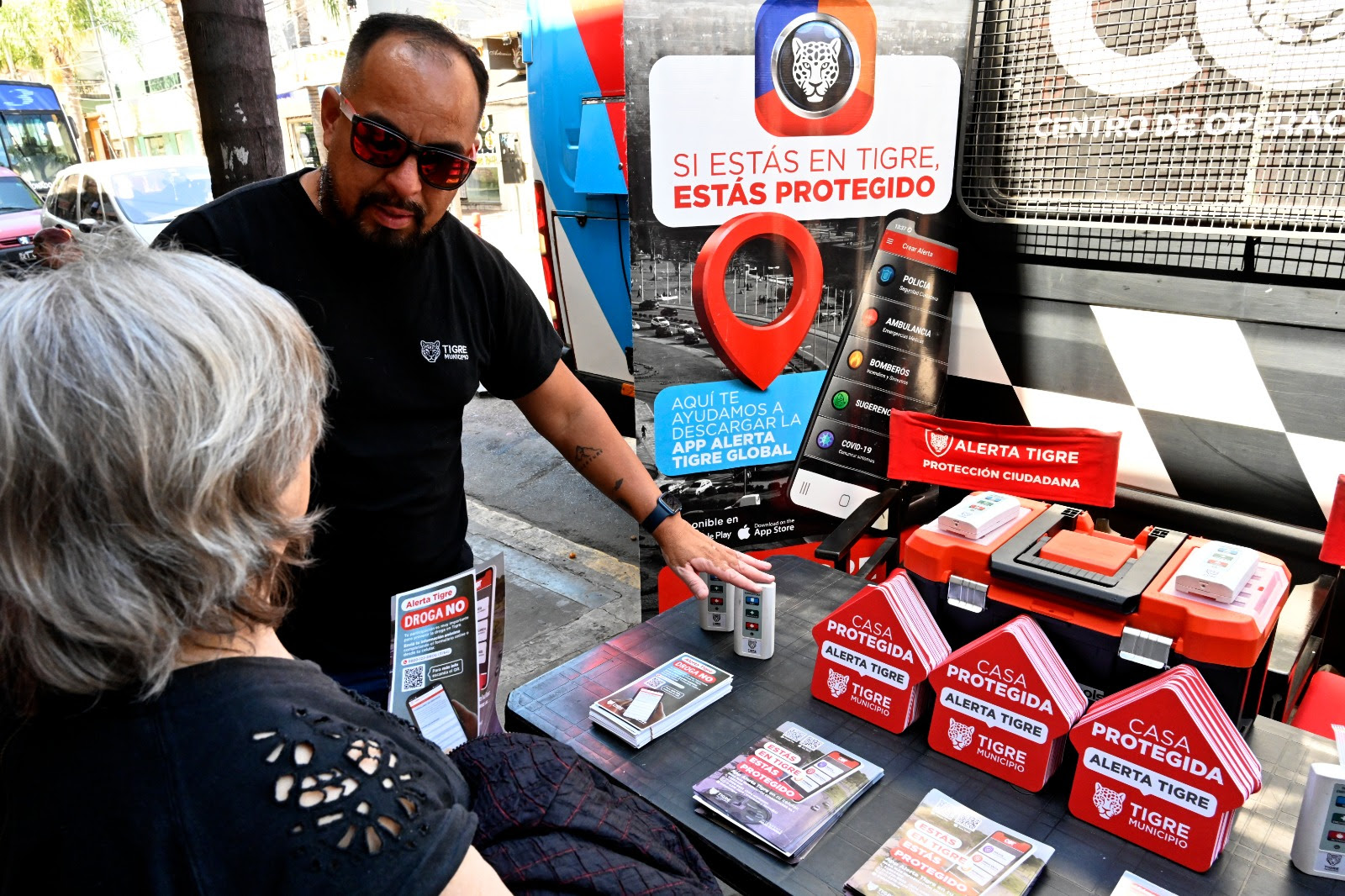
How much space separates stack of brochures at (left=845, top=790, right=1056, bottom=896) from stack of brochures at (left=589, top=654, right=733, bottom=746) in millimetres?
423

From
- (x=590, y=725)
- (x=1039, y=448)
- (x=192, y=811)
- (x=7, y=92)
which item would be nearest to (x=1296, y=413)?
(x=1039, y=448)

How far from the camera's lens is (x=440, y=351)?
1.57 meters

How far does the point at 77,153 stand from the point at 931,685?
18.7 metres

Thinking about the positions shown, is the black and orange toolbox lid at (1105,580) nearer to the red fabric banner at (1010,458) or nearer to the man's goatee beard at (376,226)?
the red fabric banner at (1010,458)

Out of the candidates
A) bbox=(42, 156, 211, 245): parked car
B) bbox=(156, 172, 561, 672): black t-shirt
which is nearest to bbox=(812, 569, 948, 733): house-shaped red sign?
bbox=(156, 172, 561, 672): black t-shirt

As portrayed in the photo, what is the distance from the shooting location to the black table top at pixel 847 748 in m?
1.14

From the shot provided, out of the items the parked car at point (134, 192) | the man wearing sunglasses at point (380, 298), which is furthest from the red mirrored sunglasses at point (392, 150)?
the parked car at point (134, 192)

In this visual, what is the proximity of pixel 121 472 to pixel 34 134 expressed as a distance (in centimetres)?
1878

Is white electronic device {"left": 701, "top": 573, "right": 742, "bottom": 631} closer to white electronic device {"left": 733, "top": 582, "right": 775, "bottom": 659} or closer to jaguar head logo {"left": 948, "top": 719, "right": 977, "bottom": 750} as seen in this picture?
white electronic device {"left": 733, "top": 582, "right": 775, "bottom": 659}

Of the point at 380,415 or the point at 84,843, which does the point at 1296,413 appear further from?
the point at 84,843

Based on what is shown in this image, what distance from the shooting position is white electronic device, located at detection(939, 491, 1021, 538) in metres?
1.43

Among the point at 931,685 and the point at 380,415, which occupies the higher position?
the point at 380,415

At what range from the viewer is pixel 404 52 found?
4.64 ft

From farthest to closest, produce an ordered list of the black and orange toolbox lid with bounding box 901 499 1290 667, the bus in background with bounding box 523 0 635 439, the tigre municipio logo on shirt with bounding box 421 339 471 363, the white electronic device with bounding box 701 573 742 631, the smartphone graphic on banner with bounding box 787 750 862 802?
the bus in background with bounding box 523 0 635 439
the white electronic device with bounding box 701 573 742 631
the tigre municipio logo on shirt with bounding box 421 339 471 363
the smartphone graphic on banner with bounding box 787 750 862 802
the black and orange toolbox lid with bounding box 901 499 1290 667
